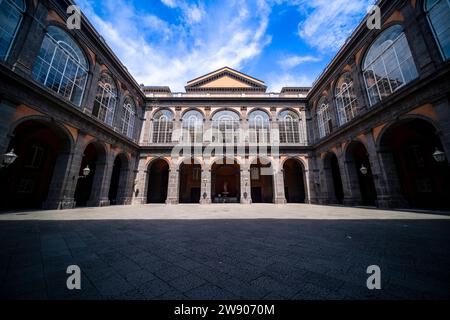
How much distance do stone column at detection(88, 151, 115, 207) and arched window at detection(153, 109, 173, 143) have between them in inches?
242

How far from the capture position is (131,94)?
17.5 meters

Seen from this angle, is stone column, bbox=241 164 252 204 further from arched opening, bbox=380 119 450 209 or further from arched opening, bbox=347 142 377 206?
arched opening, bbox=380 119 450 209

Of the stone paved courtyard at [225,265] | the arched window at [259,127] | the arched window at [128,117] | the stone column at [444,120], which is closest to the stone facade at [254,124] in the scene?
the stone column at [444,120]

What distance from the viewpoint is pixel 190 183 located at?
923 inches

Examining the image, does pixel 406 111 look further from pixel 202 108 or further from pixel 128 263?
pixel 202 108

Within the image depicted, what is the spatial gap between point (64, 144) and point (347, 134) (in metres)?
21.7

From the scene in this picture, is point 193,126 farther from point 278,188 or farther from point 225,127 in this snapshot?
point 278,188

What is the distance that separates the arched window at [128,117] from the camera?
16.8 meters

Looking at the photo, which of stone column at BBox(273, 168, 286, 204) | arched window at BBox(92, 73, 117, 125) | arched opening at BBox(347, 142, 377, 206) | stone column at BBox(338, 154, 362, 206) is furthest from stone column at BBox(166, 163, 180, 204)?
arched opening at BBox(347, 142, 377, 206)

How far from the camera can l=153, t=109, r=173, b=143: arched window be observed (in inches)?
767

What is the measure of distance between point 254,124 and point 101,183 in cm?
1694

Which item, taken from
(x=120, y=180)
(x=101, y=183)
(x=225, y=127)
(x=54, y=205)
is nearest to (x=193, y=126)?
(x=225, y=127)

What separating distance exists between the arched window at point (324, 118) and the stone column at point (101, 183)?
2159 centimetres

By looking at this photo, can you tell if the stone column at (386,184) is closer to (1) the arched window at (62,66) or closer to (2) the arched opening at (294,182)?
(2) the arched opening at (294,182)
